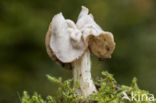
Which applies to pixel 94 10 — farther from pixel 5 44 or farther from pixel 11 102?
pixel 11 102

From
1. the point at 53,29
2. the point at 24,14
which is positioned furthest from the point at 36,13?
the point at 53,29

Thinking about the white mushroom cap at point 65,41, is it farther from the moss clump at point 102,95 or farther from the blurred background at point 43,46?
the blurred background at point 43,46

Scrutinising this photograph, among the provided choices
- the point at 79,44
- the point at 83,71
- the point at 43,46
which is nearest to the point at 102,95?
the point at 83,71

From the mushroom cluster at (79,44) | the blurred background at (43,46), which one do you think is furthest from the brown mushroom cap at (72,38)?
the blurred background at (43,46)

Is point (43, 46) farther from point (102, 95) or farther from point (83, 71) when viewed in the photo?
point (102, 95)

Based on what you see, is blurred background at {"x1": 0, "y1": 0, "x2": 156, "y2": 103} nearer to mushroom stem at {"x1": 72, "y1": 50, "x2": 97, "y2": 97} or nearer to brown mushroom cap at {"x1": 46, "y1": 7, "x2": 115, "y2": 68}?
mushroom stem at {"x1": 72, "y1": 50, "x2": 97, "y2": 97}

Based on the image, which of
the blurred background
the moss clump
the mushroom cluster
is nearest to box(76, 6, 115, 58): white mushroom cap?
the mushroom cluster
